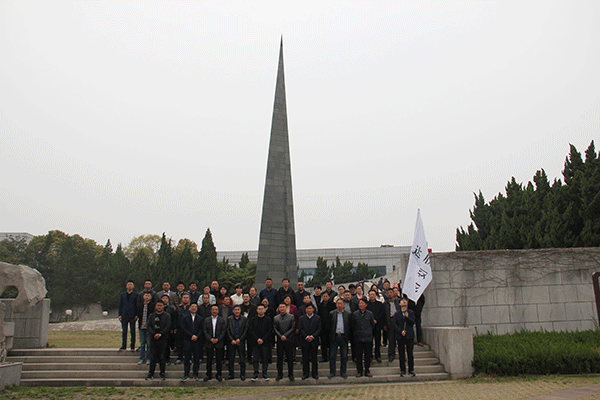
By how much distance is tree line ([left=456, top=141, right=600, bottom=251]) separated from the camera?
1509 cm

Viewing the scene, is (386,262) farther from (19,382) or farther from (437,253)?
(19,382)

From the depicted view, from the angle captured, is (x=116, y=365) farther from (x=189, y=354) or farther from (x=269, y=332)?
(x=269, y=332)

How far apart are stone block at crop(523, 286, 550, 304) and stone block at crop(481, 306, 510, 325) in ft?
1.80

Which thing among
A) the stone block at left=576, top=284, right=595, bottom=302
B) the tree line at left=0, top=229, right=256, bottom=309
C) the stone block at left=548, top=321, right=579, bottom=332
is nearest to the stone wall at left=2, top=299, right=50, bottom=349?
the stone block at left=548, top=321, right=579, bottom=332

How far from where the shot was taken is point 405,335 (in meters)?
8.30

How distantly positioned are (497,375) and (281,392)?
3.87m

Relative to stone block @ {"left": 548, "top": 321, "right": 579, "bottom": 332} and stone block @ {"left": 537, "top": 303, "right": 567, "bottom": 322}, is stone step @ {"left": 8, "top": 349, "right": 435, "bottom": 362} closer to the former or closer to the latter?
stone block @ {"left": 537, "top": 303, "right": 567, "bottom": 322}

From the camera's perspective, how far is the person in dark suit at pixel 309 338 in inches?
325

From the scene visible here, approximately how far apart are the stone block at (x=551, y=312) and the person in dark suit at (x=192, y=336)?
7.83m

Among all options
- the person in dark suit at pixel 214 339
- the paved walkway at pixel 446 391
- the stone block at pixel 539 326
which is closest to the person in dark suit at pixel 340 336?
the paved walkway at pixel 446 391

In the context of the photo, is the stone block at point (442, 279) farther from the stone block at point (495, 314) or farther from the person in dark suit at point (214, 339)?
the person in dark suit at point (214, 339)

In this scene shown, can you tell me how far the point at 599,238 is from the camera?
47.0 feet

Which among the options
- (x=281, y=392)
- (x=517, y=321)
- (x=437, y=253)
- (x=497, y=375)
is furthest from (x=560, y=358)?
(x=281, y=392)

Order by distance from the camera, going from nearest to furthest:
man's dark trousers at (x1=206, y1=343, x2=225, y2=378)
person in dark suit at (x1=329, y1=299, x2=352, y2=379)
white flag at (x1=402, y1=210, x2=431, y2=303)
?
man's dark trousers at (x1=206, y1=343, x2=225, y2=378)
person in dark suit at (x1=329, y1=299, x2=352, y2=379)
white flag at (x1=402, y1=210, x2=431, y2=303)
